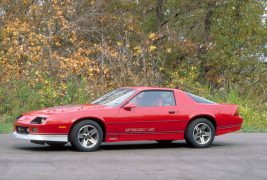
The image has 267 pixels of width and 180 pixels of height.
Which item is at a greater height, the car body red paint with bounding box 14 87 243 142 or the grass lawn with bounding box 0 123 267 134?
the car body red paint with bounding box 14 87 243 142

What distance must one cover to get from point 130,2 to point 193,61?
4.47 m

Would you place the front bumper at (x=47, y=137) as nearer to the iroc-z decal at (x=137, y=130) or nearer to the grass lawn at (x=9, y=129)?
the iroc-z decal at (x=137, y=130)

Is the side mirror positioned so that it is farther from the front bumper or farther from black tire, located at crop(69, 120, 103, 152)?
the front bumper

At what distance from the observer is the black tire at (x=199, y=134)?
13523 millimetres

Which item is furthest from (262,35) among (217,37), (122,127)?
(122,127)

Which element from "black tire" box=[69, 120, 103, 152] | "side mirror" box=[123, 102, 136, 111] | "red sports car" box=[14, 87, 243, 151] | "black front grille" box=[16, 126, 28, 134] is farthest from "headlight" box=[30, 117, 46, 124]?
"side mirror" box=[123, 102, 136, 111]

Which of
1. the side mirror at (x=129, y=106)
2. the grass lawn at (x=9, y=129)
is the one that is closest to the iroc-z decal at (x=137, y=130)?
the side mirror at (x=129, y=106)

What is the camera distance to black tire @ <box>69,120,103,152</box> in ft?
40.6

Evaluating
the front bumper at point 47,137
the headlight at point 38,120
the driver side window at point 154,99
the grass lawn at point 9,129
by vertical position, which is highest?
the driver side window at point 154,99

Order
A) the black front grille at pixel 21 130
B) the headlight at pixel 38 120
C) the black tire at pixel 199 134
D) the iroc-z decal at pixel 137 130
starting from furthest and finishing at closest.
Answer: the black tire at pixel 199 134 → the iroc-z decal at pixel 137 130 → the black front grille at pixel 21 130 → the headlight at pixel 38 120

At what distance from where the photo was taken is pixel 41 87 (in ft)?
74.5

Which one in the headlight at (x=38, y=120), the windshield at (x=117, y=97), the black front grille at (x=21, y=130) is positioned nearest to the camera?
the headlight at (x=38, y=120)

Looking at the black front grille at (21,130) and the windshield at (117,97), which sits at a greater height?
the windshield at (117,97)

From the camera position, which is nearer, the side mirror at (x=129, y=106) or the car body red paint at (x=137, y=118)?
the car body red paint at (x=137, y=118)
